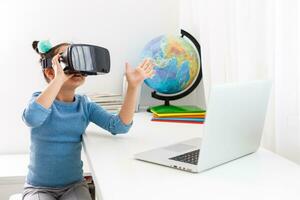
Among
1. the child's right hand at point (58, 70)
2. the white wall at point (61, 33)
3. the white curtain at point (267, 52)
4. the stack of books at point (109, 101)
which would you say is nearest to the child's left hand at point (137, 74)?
the child's right hand at point (58, 70)

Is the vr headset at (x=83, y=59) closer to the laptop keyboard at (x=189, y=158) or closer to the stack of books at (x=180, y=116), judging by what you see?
the laptop keyboard at (x=189, y=158)

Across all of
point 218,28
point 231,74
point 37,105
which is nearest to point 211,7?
point 218,28

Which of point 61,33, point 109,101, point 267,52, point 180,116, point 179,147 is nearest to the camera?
point 179,147

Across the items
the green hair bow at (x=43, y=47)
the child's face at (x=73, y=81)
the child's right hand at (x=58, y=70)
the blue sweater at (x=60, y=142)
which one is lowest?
the blue sweater at (x=60, y=142)

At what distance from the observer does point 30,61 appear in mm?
2018

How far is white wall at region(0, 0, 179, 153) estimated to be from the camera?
199 centimetres

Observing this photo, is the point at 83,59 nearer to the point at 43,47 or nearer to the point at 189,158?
the point at 43,47

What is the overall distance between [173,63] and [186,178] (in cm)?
94

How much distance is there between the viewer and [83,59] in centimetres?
115

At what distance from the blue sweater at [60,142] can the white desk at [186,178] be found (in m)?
0.15

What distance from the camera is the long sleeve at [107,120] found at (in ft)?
4.23

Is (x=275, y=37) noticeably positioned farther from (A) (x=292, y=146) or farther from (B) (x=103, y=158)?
(B) (x=103, y=158)

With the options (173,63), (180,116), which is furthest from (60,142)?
(173,63)

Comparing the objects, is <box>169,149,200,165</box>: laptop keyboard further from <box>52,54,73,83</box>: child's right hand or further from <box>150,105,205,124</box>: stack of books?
<box>150,105,205,124</box>: stack of books
